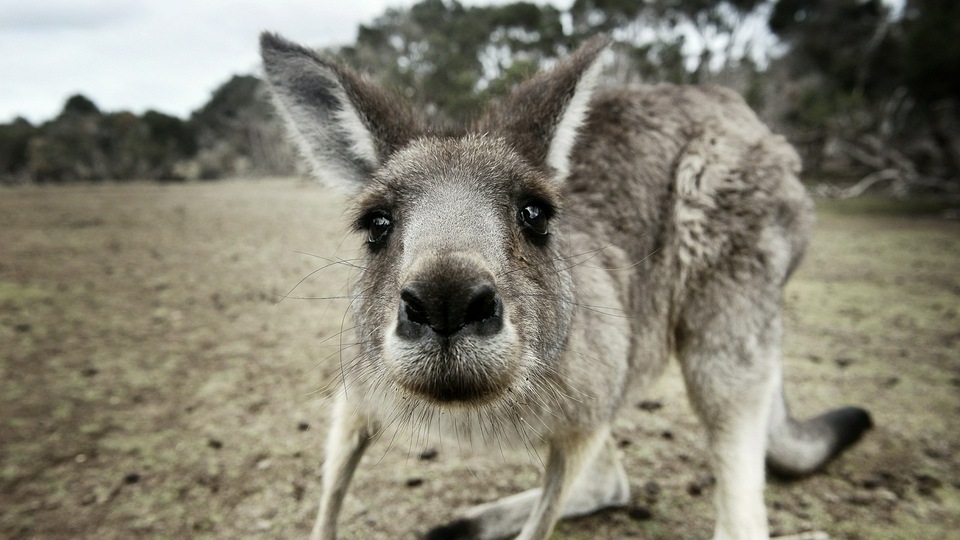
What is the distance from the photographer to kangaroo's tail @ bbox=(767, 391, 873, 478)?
105 inches

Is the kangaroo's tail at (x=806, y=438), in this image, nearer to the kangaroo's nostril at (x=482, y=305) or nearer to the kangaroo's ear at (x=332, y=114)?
the kangaroo's nostril at (x=482, y=305)

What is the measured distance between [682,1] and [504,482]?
26987mm

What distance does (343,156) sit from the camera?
218cm

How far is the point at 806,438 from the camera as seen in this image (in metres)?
2.70

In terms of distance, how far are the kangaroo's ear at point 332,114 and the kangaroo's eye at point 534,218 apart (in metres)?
0.57

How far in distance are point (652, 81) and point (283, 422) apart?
2278 cm

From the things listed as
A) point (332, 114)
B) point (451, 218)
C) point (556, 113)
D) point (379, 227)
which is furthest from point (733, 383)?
point (332, 114)

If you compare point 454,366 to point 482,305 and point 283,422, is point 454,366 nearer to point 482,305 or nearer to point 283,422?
point 482,305

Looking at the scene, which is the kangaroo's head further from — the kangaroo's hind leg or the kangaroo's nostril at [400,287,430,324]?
the kangaroo's hind leg

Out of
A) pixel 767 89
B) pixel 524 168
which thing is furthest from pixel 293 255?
pixel 767 89

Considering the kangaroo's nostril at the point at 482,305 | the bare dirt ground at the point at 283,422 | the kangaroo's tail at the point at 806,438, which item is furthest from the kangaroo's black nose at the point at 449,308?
the kangaroo's tail at the point at 806,438

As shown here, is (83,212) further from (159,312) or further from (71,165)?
(71,165)

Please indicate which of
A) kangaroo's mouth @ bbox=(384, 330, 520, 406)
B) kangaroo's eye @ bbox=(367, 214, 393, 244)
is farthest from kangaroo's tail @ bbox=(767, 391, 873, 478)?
kangaroo's eye @ bbox=(367, 214, 393, 244)

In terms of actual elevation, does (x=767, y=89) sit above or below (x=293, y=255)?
above
